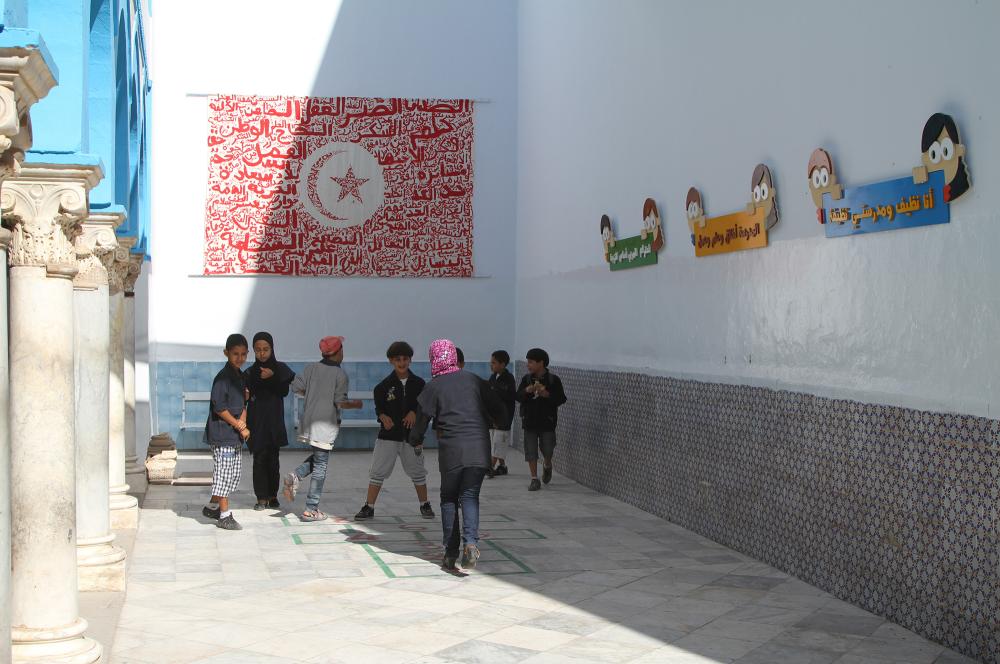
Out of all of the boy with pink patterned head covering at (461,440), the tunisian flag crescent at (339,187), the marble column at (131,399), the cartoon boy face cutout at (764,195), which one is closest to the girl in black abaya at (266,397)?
the marble column at (131,399)

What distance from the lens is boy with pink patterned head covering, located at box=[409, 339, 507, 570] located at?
22.8ft

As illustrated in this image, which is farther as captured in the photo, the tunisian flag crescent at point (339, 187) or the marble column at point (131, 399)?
the tunisian flag crescent at point (339, 187)

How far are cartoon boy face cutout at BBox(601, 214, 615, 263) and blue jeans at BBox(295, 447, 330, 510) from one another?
3.38m

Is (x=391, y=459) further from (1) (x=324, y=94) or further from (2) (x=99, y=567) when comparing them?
(1) (x=324, y=94)

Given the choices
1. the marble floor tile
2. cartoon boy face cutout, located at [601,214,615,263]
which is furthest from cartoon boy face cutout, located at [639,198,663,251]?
the marble floor tile

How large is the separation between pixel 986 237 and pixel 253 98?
1065 centimetres

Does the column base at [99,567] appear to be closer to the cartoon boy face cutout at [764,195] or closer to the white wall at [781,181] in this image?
the white wall at [781,181]

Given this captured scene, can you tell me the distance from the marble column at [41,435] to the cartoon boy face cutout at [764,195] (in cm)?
425

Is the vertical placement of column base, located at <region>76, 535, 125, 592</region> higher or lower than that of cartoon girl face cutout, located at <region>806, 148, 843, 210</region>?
lower

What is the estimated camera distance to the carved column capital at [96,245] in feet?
22.5

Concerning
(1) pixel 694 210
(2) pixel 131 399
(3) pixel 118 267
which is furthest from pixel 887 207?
(2) pixel 131 399

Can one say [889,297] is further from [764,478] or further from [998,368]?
[764,478]

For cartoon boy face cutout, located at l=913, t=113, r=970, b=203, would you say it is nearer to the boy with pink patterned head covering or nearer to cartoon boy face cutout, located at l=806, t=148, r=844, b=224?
cartoon boy face cutout, located at l=806, t=148, r=844, b=224

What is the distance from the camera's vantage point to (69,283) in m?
4.86
